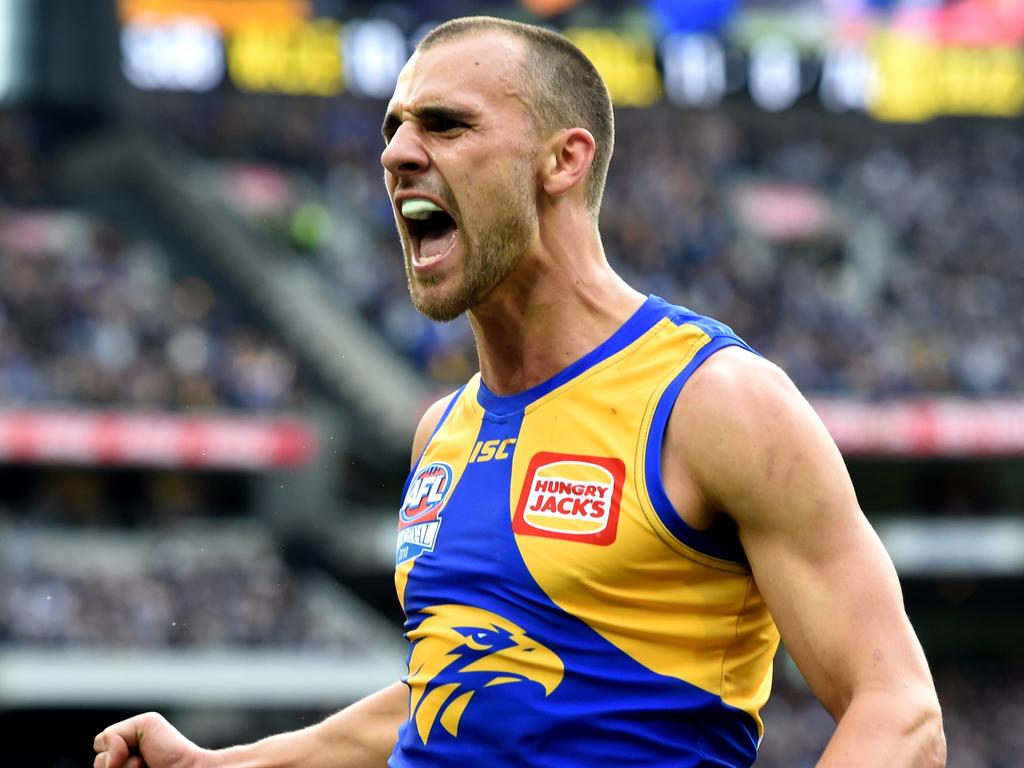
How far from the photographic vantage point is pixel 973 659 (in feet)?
108

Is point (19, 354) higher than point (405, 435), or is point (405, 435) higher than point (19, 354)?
point (19, 354)

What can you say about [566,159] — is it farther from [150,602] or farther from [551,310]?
[150,602]

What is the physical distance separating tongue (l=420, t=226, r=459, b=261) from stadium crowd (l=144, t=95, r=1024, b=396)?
23.3 metres

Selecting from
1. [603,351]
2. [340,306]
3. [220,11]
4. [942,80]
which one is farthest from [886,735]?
[942,80]

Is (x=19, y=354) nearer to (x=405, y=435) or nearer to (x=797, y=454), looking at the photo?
(x=405, y=435)

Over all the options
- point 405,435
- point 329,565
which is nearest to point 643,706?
point 405,435

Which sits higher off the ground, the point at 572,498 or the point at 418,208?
the point at 418,208

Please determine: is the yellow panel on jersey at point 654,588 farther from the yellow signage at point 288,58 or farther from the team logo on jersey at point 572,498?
the yellow signage at point 288,58

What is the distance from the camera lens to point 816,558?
2426 millimetres

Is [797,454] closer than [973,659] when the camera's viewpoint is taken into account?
Yes

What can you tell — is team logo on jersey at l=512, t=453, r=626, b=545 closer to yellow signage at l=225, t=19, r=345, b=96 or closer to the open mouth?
the open mouth

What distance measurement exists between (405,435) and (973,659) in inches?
531

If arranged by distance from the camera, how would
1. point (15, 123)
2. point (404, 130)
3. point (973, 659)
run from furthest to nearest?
point (973, 659) < point (15, 123) < point (404, 130)

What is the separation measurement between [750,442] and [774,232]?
33936 mm
